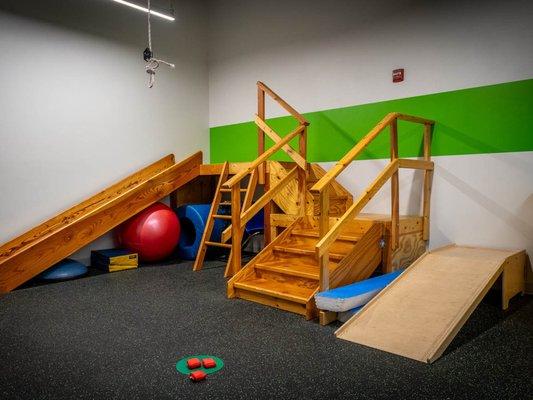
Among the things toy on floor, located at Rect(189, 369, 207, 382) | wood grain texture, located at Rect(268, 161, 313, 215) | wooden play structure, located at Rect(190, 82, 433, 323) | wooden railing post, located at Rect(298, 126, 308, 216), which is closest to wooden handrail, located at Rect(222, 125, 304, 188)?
wooden play structure, located at Rect(190, 82, 433, 323)

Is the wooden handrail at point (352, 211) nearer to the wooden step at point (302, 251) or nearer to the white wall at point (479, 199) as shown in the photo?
the wooden step at point (302, 251)

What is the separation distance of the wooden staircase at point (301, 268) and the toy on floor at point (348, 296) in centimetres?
15

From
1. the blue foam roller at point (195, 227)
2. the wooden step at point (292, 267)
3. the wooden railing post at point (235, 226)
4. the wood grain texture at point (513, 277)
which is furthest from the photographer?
the blue foam roller at point (195, 227)

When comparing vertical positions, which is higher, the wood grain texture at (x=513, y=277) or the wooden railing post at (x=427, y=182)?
Result: the wooden railing post at (x=427, y=182)

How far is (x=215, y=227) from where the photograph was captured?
563 cm

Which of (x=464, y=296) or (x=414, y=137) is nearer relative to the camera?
(x=464, y=296)

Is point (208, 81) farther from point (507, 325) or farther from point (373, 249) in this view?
point (507, 325)

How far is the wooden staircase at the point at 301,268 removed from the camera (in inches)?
135

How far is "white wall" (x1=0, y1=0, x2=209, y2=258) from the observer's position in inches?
186

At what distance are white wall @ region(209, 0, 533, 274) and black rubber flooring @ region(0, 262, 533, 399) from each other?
98 centimetres

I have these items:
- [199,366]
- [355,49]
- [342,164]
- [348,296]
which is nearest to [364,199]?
[342,164]

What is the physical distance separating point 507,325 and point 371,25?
144 inches

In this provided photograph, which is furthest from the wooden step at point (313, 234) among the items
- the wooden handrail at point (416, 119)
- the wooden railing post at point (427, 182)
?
the wooden handrail at point (416, 119)

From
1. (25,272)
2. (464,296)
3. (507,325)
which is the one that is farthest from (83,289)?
(507,325)
